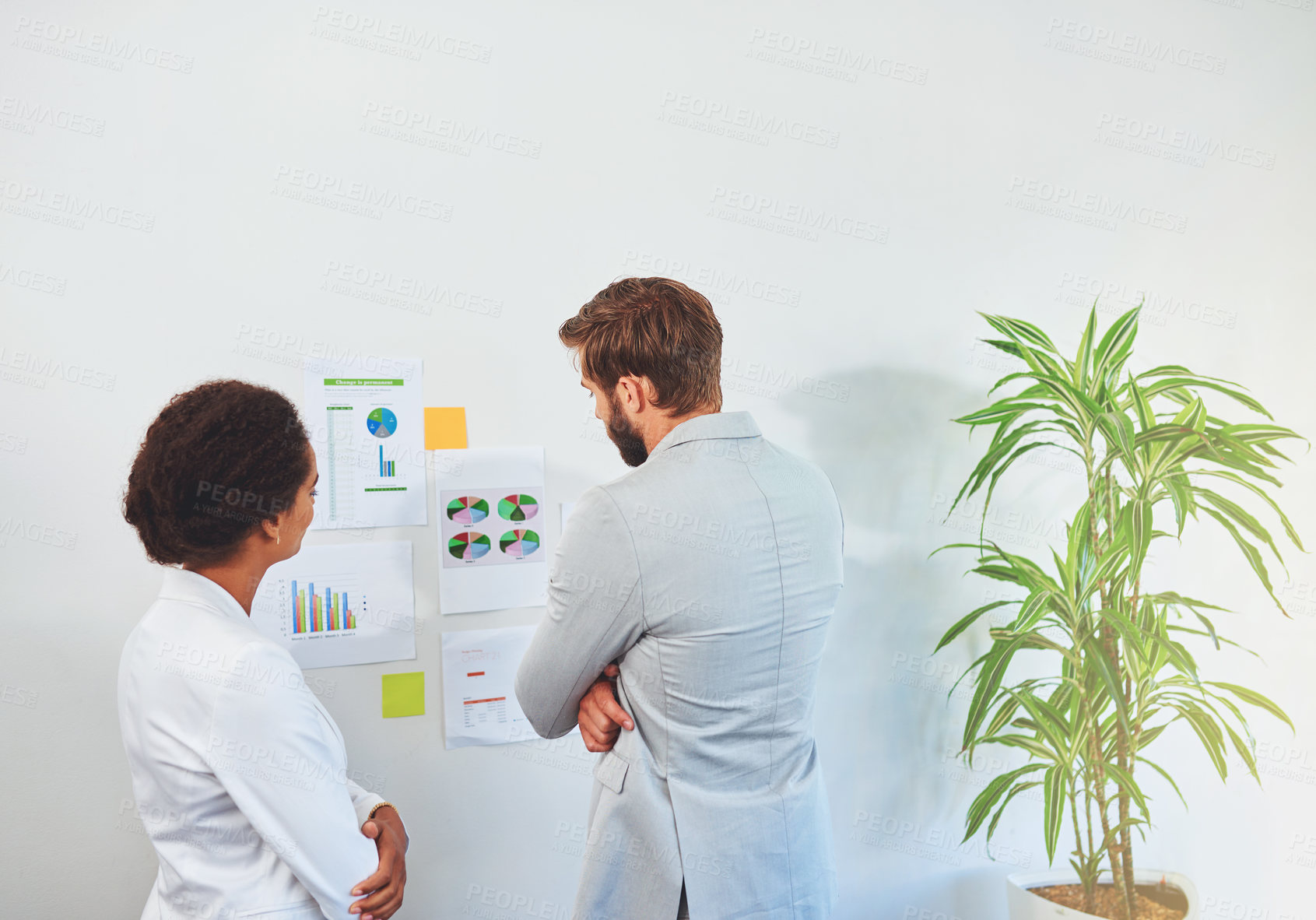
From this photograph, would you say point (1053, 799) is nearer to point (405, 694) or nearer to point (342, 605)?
point (405, 694)

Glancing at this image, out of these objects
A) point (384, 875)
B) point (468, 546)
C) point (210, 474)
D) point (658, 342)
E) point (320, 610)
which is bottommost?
point (384, 875)

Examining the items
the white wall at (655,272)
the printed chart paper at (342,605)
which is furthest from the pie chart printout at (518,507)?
the printed chart paper at (342,605)

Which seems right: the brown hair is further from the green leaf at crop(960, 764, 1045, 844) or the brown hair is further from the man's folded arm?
the green leaf at crop(960, 764, 1045, 844)

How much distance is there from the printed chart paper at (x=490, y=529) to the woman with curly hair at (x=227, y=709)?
2.41ft

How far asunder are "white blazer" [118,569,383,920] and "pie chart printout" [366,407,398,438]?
77 cm

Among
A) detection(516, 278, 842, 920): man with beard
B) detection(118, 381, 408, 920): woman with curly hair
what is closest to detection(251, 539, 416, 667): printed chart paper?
detection(118, 381, 408, 920): woman with curly hair

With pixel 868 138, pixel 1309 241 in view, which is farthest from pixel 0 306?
pixel 1309 241

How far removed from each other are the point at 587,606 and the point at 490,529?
35.2 inches

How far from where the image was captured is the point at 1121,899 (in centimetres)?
218

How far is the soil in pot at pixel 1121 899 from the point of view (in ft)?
7.09

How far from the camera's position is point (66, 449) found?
1780 mm

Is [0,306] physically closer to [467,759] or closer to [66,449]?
[66,449]

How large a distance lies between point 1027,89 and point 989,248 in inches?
19.3

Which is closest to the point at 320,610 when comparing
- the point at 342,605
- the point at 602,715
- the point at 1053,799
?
the point at 342,605
